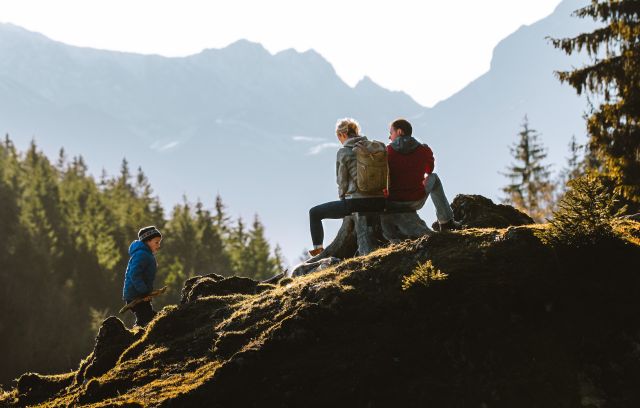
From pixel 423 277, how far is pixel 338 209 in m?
3.97

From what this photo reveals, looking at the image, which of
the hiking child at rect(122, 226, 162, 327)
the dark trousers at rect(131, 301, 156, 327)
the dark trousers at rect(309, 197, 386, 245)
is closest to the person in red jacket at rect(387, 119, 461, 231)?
the dark trousers at rect(309, 197, 386, 245)

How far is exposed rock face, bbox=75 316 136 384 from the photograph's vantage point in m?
7.73

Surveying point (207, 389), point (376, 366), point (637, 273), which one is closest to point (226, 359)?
point (207, 389)

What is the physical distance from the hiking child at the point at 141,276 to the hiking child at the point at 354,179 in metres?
2.83

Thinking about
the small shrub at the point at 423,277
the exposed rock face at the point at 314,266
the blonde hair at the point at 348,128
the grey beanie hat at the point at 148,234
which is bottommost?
the small shrub at the point at 423,277

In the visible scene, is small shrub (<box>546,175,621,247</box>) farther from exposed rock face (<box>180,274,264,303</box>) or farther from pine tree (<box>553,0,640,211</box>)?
pine tree (<box>553,0,640,211</box>)

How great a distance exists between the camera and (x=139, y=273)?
10656 mm

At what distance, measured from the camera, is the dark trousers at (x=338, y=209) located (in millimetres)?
9967

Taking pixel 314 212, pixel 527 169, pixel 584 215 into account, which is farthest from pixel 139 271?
pixel 527 169

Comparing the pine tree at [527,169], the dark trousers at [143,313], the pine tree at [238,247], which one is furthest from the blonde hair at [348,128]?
the pine tree at [238,247]

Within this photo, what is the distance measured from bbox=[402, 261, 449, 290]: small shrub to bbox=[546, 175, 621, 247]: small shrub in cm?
134

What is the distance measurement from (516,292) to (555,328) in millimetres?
522

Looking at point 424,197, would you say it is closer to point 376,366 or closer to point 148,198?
point 376,366

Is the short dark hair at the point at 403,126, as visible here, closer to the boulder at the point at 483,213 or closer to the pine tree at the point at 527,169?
the boulder at the point at 483,213
